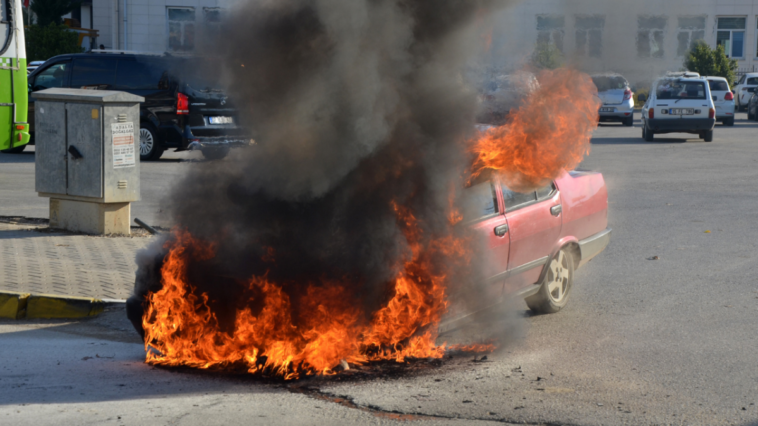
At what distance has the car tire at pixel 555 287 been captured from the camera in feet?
21.5

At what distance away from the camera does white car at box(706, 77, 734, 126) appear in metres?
30.3

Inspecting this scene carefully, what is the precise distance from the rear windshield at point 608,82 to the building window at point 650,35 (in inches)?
15.9

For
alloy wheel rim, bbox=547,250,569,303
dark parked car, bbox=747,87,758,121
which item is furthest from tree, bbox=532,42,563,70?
dark parked car, bbox=747,87,758,121

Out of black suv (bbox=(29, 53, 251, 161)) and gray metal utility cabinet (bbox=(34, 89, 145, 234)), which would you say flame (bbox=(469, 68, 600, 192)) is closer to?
gray metal utility cabinet (bbox=(34, 89, 145, 234))

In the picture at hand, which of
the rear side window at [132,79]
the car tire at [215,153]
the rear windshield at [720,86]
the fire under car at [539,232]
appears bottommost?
the fire under car at [539,232]

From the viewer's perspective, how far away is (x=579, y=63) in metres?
5.05

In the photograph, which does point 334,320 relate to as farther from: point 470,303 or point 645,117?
point 645,117

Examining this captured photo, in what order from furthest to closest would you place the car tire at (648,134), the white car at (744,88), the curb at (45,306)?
the white car at (744,88), the car tire at (648,134), the curb at (45,306)

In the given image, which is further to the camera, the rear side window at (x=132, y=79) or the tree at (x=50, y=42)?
the tree at (x=50, y=42)

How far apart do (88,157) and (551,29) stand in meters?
6.25

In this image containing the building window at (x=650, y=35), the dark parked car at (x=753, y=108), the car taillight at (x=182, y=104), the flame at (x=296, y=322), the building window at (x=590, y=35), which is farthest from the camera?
the dark parked car at (x=753, y=108)

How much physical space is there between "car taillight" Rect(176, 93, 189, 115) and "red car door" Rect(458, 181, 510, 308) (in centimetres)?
1180

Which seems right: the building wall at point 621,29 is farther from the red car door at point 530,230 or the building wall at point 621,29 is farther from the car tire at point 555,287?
the car tire at point 555,287

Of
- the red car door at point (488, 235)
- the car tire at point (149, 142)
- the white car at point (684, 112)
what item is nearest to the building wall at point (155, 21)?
the red car door at point (488, 235)
